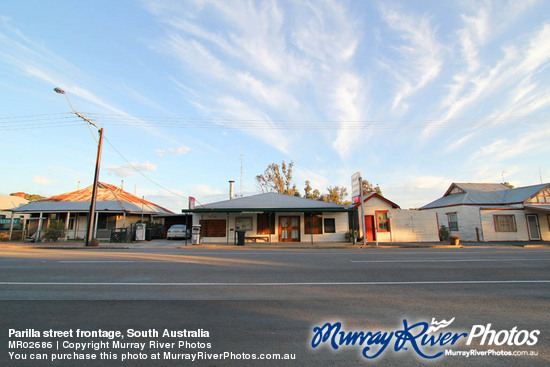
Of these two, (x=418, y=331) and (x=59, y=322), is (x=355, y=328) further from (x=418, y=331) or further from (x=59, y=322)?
(x=59, y=322)

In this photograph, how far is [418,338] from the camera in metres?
3.87

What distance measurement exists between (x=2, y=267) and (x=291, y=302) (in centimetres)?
1030

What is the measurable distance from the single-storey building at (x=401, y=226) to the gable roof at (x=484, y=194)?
530 centimetres

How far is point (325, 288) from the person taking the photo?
6473 mm

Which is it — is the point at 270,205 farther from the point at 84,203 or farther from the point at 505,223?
the point at 505,223

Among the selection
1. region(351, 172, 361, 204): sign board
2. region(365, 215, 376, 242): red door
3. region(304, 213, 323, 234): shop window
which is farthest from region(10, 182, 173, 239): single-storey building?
region(365, 215, 376, 242): red door

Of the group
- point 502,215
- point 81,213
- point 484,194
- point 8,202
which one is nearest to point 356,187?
point 502,215

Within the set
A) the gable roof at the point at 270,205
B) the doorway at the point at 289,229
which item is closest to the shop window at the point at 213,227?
the gable roof at the point at 270,205

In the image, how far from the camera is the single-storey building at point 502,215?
996 inches

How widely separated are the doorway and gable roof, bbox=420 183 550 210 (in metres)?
16.7

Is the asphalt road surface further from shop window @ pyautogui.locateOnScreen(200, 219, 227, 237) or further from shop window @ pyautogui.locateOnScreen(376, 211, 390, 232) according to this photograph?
shop window @ pyautogui.locateOnScreen(376, 211, 390, 232)

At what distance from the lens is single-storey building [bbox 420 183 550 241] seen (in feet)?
83.0

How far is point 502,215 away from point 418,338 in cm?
2894

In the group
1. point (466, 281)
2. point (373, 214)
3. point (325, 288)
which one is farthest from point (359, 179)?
point (325, 288)
